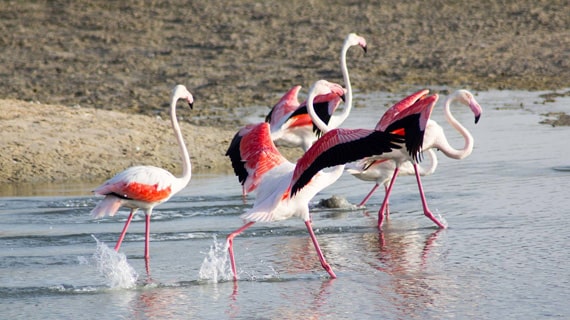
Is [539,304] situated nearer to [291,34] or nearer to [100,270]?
[100,270]

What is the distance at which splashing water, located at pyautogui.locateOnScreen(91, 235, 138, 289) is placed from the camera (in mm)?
7230

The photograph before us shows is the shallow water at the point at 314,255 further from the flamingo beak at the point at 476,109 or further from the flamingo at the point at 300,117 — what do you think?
the flamingo beak at the point at 476,109

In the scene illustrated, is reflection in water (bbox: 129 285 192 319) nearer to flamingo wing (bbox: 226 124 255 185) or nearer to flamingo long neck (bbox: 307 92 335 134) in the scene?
flamingo wing (bbox: 226 124 255 185)

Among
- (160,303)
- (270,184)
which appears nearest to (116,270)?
(160,303)

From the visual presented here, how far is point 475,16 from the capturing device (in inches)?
847

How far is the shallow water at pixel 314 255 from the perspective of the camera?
21.9ft

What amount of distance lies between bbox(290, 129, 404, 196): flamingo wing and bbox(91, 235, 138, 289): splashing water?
1248 millimetres

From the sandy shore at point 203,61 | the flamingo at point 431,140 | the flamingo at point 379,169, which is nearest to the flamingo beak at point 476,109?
the flamingo at point 431,140

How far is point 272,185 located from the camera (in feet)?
24.6

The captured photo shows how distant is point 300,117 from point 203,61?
26.9 ft

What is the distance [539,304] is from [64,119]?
24.7 ft

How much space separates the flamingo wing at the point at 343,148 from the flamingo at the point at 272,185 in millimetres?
68

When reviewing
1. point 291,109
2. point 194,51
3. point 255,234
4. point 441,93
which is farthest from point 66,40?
point 255,234

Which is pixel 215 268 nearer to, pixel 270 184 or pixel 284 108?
pixel 270 184
